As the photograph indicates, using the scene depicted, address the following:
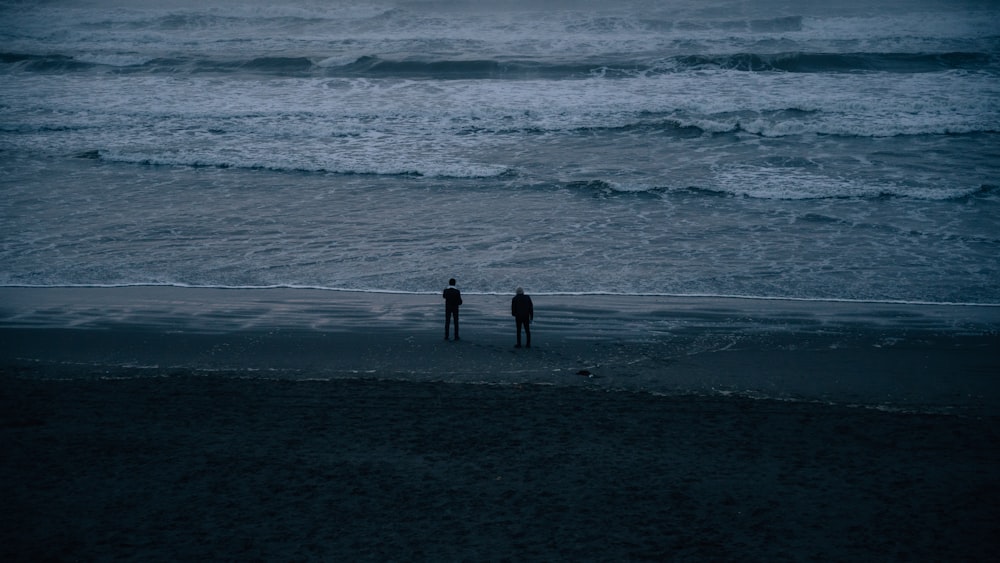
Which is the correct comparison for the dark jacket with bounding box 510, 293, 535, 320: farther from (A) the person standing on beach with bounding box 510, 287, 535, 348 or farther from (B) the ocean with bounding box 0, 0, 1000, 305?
(B) the ocean with bounding box 0, 0, 1000, 305

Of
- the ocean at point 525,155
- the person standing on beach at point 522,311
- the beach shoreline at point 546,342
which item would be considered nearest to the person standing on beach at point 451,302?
the beach shoreline at point 546,342

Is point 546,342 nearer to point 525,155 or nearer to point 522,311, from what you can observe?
point 522,311

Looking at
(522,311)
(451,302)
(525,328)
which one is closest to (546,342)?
(525,328)

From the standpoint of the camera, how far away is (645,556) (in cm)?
683

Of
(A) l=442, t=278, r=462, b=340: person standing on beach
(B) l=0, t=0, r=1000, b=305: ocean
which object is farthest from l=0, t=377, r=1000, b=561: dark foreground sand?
(B) l=0, t=0, r=1000, b=305: ocean

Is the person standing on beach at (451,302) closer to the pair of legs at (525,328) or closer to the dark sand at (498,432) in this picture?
the dark sand at (498,432)

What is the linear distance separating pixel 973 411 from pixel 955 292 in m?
4.90

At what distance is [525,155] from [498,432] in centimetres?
1599

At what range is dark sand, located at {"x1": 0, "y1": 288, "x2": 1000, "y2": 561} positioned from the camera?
7176mm

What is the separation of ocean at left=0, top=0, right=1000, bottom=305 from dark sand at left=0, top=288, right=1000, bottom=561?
6.11ft

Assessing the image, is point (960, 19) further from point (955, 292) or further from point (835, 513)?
point (835, 513)

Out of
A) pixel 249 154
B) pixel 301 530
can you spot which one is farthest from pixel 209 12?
pixel 301 530

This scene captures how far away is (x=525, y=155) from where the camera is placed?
24297 mm

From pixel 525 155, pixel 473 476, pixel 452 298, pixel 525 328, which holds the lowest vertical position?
pixel 473 476
